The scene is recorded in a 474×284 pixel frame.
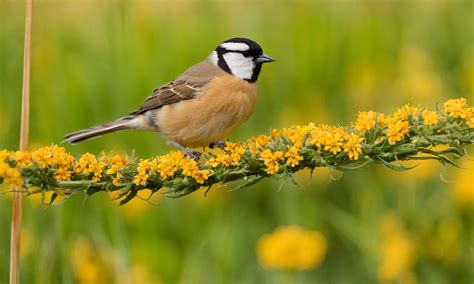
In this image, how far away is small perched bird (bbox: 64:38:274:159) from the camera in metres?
3.52

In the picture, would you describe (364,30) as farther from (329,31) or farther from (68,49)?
(68,49)

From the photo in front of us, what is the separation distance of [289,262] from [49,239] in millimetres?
1095

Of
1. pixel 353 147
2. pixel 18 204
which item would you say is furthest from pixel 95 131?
pixel 353 147

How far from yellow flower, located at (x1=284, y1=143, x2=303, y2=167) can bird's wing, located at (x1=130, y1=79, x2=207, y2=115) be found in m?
1.73

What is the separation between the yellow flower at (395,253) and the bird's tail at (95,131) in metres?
1.33

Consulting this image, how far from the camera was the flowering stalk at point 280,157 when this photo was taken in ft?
6.52

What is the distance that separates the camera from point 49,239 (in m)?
3.59

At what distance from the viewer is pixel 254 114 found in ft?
16.9

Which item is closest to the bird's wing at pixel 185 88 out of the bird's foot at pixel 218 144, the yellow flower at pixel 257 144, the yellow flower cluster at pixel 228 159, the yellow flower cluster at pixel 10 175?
the bird's foot at pixel 218 144

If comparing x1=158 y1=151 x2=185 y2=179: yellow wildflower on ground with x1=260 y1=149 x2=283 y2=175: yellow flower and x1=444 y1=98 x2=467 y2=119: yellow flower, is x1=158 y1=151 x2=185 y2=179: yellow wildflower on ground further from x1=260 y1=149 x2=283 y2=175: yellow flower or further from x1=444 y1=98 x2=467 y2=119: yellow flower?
x1=444 y1=98 x2=467 y2=119: yellow flower

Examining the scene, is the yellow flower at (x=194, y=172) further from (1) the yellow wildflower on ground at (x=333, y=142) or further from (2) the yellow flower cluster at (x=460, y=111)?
(2) the yellow flower cluster at (x=460, y=111)

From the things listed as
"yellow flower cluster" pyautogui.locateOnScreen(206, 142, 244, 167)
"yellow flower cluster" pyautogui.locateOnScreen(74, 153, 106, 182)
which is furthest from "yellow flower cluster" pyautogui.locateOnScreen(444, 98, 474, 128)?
"yellow flower cluster" pyautogui.locateOnScreen(74, 153, 106, 182)

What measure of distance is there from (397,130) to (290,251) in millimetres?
1785

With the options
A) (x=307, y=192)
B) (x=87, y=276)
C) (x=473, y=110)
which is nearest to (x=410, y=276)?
(x=307, y=192)
